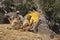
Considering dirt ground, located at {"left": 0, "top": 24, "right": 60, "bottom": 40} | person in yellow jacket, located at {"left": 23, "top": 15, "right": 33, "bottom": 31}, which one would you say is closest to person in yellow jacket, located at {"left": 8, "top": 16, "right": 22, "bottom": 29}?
person in yellow jacket, located at {"left": 23, "top": 15, "right": 33, "bottom": 31}

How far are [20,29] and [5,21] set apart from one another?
7.11ft

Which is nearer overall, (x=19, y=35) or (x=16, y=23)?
(x=19, y=35)

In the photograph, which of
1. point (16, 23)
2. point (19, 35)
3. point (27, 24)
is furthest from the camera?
point (16, 23)

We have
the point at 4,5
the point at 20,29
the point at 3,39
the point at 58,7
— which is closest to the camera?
the point at 3,39

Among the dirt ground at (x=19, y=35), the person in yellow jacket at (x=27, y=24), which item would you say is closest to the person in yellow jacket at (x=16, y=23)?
the person in yellow jacket at (x=27, y=24)

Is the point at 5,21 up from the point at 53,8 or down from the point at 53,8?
down

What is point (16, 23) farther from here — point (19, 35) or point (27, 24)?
point (19, 35)

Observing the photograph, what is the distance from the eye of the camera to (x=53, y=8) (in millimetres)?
8547

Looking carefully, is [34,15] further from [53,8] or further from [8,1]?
[8,1]

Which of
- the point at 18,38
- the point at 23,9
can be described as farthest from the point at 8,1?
the point at 18,38

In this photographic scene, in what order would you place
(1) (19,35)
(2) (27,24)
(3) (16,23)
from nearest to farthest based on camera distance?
(1) (19,35)
(2) (27,24)
(3) (16,23)

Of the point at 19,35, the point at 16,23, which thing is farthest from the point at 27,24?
the point at 19,35

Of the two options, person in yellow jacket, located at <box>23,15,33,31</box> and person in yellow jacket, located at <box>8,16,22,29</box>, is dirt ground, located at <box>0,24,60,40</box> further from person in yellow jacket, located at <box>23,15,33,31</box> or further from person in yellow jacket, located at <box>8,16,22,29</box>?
person in yellow jacket, located at <box>8,16,22,29</box>

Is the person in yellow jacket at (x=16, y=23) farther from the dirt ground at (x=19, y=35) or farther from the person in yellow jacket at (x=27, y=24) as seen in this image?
the dirt ground at (x=19, y=35)
